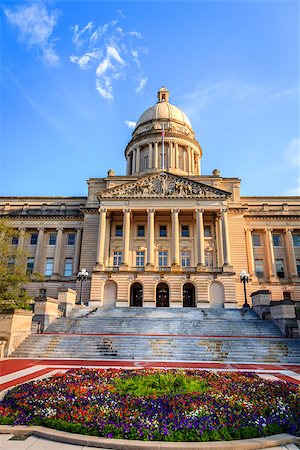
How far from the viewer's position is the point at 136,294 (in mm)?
39000

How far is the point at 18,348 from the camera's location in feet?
61.5

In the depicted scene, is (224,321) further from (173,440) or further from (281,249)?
(281,249)

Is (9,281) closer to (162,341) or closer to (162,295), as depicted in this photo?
(162,341)

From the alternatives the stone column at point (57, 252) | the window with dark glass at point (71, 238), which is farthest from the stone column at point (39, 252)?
the window with dark glass at point (71, 238)

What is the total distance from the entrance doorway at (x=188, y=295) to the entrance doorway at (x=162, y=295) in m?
2.19

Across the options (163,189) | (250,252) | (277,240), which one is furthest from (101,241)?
(277,240)

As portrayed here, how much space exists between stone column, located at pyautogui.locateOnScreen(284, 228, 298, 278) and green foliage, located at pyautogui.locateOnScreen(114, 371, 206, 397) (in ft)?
131

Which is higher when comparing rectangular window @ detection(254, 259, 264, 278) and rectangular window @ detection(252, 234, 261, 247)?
rectangular window @ detection(252, 234, 261, 247)

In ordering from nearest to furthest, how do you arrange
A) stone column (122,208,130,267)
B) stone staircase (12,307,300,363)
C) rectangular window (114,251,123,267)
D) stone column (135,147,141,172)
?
stone staircase (12,307,300,363) → stone column (122,208,130,267) → rectangular window (114,251,123,267) → stone column (135,147,141,172)

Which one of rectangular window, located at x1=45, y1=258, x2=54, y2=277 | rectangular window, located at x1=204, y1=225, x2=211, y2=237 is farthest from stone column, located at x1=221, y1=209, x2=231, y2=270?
rectangular window, located at x1=45, y1=258, x2=54, y2=277

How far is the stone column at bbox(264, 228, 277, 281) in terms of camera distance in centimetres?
4381

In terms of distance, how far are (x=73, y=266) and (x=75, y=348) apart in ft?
87.4

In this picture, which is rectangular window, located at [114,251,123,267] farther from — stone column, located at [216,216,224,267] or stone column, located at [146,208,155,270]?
stone column, located at [216,216,224,267]

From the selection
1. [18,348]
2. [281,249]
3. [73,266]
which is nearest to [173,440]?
[18,348]
